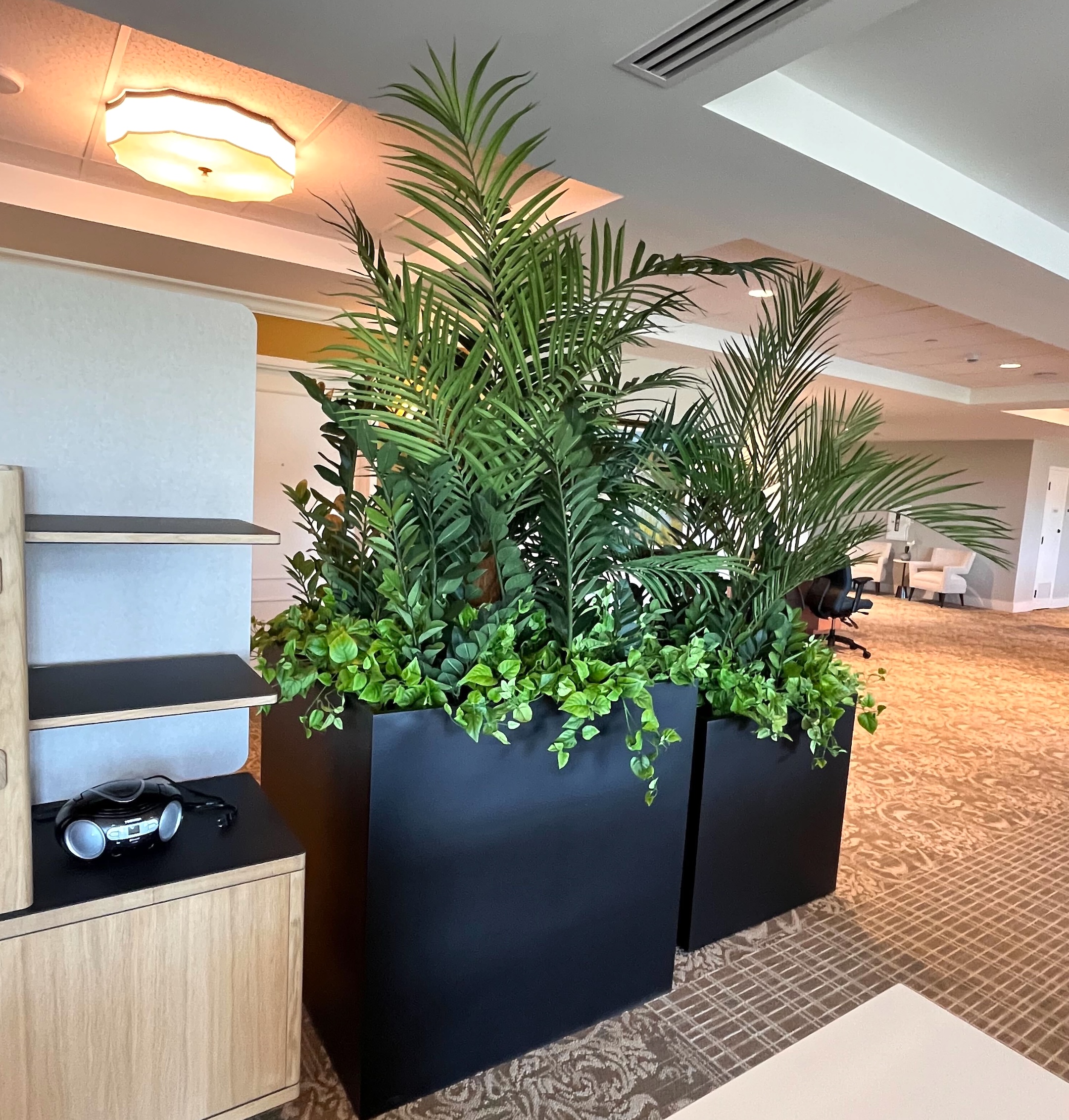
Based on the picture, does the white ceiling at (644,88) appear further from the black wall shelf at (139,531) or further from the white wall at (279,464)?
the white wall at (279,464)

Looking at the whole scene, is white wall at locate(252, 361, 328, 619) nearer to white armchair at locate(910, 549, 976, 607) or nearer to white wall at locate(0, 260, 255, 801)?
white wall at locate(0, 260, 255, 801)

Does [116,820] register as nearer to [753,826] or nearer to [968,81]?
[753,826]

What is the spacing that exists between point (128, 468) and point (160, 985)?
40.3 inches

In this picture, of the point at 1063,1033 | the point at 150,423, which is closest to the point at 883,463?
the point at 1063,1033

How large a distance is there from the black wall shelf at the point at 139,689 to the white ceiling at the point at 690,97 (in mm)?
1651

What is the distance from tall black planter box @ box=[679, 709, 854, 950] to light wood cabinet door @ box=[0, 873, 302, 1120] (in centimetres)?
122

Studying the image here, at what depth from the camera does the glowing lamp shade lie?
9.46 feet

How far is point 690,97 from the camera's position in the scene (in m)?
2.28

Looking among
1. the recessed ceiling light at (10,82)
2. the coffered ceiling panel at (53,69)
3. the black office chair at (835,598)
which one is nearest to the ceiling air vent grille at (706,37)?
the coffered ceiling panel at (53,69)

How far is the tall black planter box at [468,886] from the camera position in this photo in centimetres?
162

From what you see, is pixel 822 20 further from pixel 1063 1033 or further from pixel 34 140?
pixel 34 140

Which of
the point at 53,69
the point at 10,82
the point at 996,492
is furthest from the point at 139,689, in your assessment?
the point at 996,492

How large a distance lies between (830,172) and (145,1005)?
119 inches

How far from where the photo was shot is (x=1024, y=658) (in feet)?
24.1
